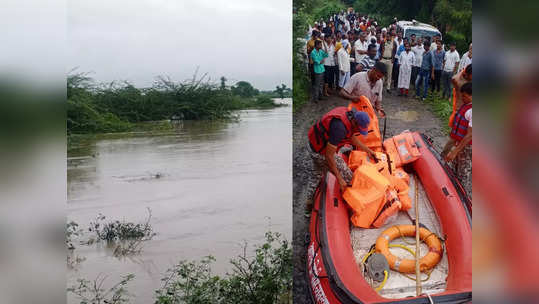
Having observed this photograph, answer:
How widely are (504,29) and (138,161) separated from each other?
198 cm

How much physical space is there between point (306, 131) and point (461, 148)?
2.81ft

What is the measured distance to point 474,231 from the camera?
1.31 ft

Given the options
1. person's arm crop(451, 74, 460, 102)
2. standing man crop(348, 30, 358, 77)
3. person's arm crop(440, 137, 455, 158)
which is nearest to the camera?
person's arm crop(451, 74, 460, 102)

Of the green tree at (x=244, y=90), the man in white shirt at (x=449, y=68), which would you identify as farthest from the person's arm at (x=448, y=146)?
the green tree at (x=244, y=90)

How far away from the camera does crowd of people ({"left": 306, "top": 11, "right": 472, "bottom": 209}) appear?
2.09 meters

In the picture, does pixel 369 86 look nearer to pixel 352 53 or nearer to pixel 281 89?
pixel 352 53

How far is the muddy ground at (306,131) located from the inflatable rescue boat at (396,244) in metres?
0.10

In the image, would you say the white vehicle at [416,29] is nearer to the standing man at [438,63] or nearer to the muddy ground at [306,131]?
the standing man at [438,63]

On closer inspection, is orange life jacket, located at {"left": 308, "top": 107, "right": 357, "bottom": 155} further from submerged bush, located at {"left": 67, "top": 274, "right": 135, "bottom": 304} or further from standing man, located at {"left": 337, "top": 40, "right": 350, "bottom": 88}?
submerged bush, located at {"left": 67, "top": 274, "right": 135, "bottom": 304}

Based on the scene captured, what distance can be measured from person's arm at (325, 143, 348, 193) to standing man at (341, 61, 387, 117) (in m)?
0.35

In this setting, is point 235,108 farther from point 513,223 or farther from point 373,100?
point 513,223

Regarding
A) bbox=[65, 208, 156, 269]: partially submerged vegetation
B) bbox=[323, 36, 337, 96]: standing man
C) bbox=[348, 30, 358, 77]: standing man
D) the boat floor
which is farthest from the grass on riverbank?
bbox=[65, 208, 156, 269]: partially submerged vegetation

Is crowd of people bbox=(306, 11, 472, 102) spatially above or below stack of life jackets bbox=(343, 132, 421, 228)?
above

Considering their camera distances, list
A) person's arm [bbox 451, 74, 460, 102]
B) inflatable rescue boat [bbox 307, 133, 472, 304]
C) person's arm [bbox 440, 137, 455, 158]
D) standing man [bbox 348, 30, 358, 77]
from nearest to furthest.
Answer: inflatable rescue boat [bbox 307, 133, 472, 304] < person's arm [bbox 451, 74, 460, 102] < person's arm [bbox 440, 137, 455, 158] < standing man [bbox 348, 30, 358, 77]
